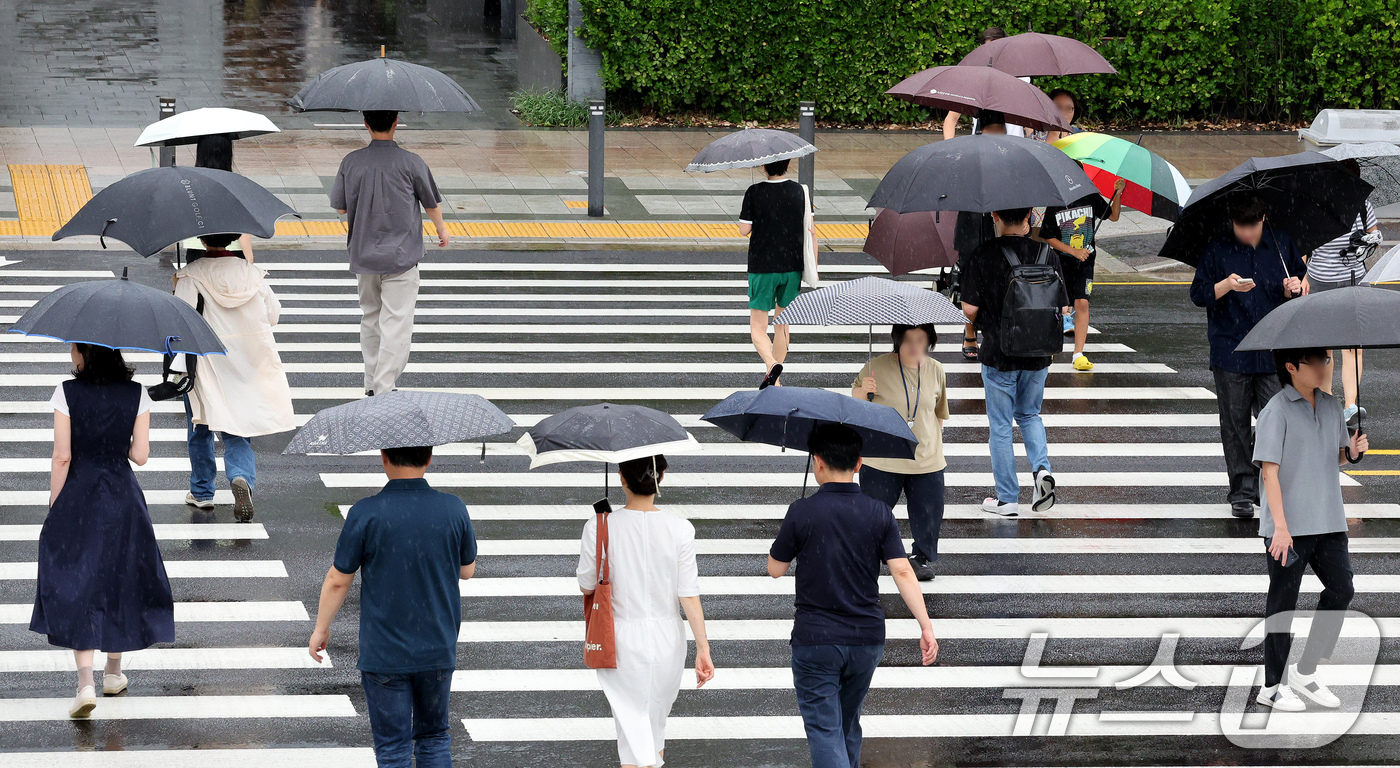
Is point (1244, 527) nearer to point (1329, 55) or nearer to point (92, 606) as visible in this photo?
point (92, 606)

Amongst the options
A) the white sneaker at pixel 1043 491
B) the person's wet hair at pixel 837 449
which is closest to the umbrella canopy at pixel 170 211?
the person's wet hair at pixel 837 449

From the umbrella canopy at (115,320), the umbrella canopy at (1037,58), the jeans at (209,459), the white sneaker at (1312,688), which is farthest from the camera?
the umbrella canopy at (1037,58)

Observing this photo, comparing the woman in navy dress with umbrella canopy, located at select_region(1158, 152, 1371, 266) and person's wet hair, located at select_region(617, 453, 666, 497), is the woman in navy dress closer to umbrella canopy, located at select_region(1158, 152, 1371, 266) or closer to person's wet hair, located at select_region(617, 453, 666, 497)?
A: person's wet hair, located at select_region(617, 453, 666, 497)

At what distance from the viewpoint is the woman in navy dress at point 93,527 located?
275 inches

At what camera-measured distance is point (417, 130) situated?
76.2 feet

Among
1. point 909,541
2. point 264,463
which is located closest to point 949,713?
point 909,541

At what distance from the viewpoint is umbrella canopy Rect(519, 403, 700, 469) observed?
5.98 metres

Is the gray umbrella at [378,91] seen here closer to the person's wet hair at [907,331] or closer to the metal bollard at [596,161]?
the person's wet hair at [907,331]

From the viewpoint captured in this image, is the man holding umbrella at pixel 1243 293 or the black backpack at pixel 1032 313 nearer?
the black backpack at pixel 1032 313

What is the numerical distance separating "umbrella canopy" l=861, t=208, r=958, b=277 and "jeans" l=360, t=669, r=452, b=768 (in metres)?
5.87

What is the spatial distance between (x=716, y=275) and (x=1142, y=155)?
577 centimetres

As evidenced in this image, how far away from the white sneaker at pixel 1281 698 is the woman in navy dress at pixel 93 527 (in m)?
5.03

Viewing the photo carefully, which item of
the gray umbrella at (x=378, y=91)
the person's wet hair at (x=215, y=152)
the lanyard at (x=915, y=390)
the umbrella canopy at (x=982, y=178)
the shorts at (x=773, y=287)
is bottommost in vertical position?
the shorts at (x=773, y=287)

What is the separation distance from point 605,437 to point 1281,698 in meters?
3.51
